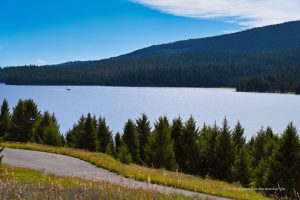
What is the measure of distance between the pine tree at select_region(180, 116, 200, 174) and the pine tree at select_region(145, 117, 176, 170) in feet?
9.96

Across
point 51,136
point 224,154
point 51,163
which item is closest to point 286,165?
point 224,154

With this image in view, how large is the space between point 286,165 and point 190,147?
2003 centimetres

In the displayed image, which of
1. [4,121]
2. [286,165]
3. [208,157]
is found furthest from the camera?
[4,121]

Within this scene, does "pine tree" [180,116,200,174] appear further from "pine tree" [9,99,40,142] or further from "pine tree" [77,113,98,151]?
"pine tree" [9,99,40,142]

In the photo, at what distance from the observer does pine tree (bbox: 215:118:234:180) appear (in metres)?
50.8

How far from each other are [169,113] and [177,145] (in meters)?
106

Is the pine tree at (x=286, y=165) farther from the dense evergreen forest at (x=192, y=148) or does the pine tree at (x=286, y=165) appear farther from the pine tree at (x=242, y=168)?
the pine tree at (x=242, y=168)

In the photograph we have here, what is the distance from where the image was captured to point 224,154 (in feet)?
168

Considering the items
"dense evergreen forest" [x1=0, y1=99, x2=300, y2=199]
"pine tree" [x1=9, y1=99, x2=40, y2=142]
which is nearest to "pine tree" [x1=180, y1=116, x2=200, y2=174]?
"dense evergreen forest" [x1=0, y1=99, x2=300, y2=199]

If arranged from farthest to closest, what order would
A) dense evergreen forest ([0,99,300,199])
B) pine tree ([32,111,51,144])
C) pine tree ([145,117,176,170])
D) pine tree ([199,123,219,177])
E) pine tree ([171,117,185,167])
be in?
pine tree ([32,111,51,144])
pine tree ([171,117,185,167])
pine tree ([199,123,219,177])
pine tree ([145,117,176,170])
dense evergreen forest ([0,99,300,199])

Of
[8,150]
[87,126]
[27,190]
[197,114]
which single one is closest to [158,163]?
[87,126]

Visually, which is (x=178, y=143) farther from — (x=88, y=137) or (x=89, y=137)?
(x=88, y=137)

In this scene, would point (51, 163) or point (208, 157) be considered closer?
point (51, 163)

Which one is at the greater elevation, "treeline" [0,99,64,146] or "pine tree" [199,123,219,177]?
"treeline" [0,99,64,146]
